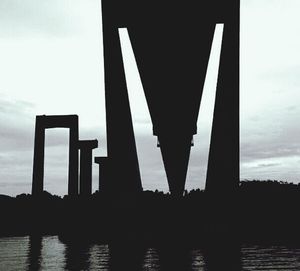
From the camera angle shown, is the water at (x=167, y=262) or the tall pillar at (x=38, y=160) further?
the tall pillar at (x=38, y=160)

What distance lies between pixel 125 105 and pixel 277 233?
464 cm

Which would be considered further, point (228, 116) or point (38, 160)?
point (38, 160)

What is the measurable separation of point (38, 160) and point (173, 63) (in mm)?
11416

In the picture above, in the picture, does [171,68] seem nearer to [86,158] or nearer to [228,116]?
Answer: [228,116]

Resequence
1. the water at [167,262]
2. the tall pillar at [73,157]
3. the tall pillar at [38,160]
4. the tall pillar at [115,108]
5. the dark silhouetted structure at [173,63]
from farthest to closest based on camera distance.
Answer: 1. the tall pillar at [73,157]
2. the tall pillar at [38,160]
3. the tall pillar at [115,108]
4. the dark silhouetted structure at [173,63]
5. the water at [167,262]

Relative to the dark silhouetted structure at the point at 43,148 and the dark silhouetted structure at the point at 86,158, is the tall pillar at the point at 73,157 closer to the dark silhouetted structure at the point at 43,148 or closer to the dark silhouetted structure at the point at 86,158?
the dark silhouetted structure at the point at 43,148

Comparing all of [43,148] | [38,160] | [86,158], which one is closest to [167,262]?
[38,160]

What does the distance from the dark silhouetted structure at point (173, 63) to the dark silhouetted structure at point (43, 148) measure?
927 centimetres

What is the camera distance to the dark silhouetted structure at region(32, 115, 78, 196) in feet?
62.6

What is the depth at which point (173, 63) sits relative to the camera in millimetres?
9734

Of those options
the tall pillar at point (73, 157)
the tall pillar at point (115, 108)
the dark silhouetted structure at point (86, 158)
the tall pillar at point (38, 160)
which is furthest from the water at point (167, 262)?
the dark silhouetted structure at point (86, 158)

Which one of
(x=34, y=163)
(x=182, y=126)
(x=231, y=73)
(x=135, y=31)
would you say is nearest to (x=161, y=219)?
(x=231, y=73)

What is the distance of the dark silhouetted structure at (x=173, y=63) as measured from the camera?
7.86 metres

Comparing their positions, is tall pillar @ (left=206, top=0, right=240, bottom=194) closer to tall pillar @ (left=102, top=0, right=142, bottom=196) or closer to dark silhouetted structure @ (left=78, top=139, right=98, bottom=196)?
tall pillar @ (left=102, top=0, right=142, bottom=196)
